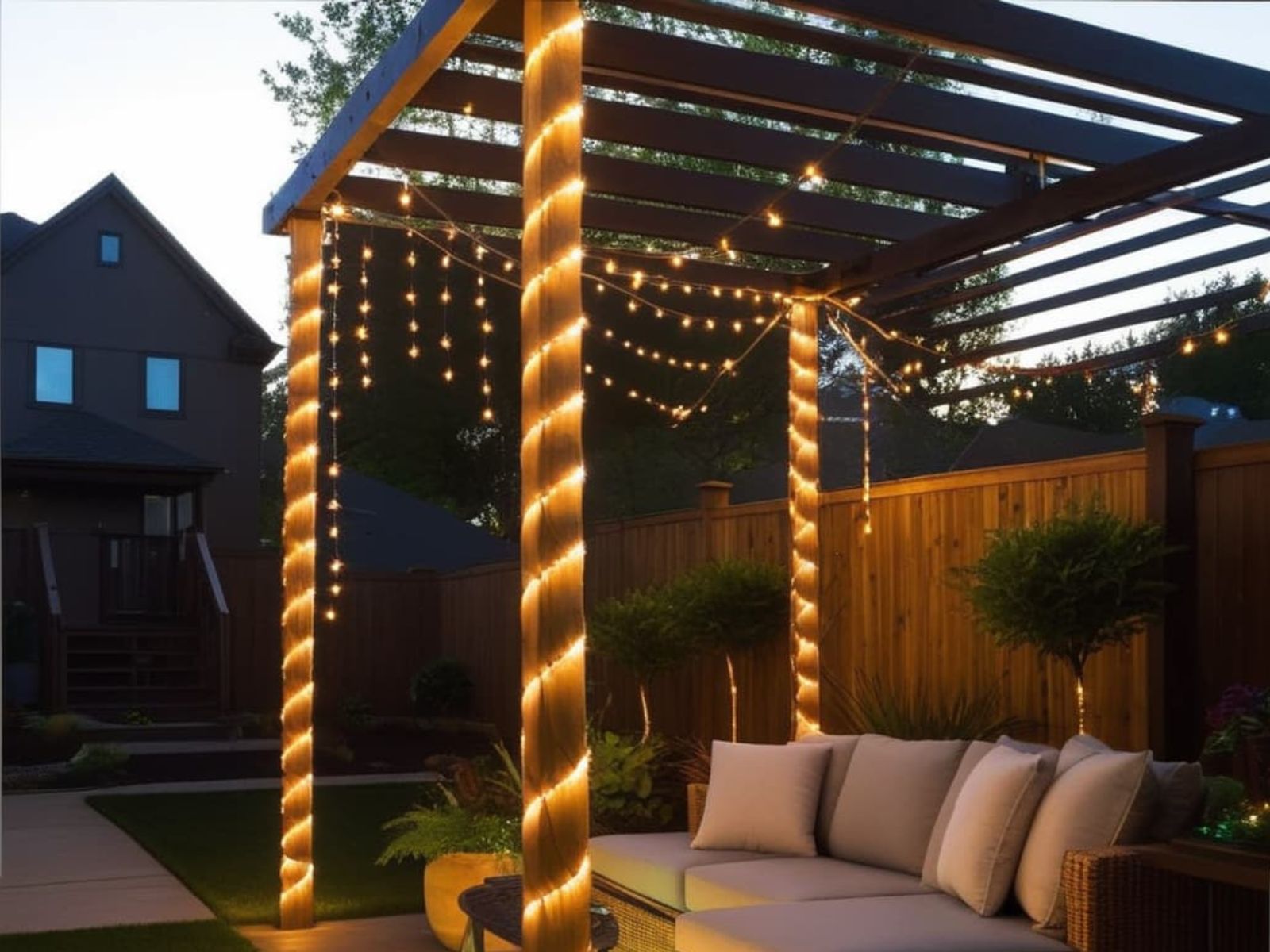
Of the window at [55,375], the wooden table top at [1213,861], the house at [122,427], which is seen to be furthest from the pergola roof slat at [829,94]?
the window at [55,375]

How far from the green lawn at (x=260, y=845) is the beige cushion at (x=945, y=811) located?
264cm

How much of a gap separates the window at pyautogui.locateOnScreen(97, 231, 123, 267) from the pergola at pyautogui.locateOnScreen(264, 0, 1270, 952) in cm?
1385

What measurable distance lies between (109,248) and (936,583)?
1497 cm

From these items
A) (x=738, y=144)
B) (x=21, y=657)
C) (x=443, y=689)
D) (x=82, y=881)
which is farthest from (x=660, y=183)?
(x=21, y=657)

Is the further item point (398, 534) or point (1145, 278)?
point (398, 534)

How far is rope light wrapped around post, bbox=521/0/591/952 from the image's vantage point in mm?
3375

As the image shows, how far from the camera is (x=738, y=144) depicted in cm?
592

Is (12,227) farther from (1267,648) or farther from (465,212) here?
(1267,648)

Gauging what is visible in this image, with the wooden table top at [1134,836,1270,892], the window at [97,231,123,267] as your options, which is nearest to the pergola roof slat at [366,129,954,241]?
the wooden table top at [1134,836,1270,892]

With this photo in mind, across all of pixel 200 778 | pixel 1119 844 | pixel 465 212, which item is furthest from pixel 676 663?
pixel 1119 844

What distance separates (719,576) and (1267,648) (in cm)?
341

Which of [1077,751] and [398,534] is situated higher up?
[398,534]

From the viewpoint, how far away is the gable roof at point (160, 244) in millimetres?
18906

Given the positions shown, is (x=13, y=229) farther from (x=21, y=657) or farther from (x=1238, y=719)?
(x=1238, y=719)
